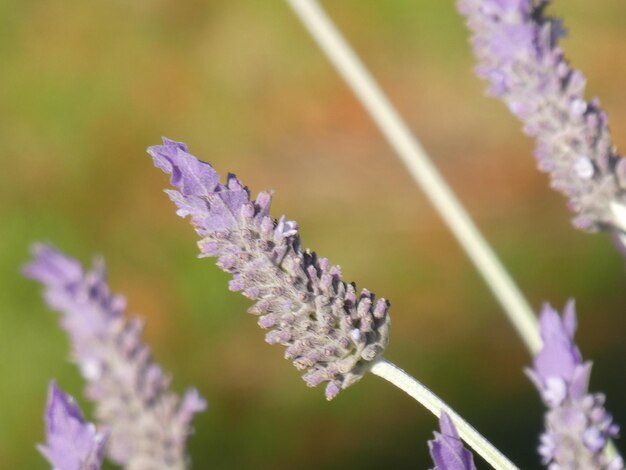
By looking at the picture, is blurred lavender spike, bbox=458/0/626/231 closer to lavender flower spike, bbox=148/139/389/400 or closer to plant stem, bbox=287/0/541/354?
plant stem, bbox=287/0/541/354

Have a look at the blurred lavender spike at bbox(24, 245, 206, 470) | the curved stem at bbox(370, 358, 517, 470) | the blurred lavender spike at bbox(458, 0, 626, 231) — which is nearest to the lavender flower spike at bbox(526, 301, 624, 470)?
the curved stem at bbox(370, 358, 517, 470)

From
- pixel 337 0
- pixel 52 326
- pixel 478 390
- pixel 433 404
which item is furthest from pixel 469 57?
pixel 433 404

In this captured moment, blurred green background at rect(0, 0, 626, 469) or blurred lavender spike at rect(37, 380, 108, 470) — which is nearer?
blurred lavender spike at rect(37, 380, 108, 470)

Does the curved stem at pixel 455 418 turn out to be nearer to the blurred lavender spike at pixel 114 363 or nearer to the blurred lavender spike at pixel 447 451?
the blurred lavender spike at pixel 447 451

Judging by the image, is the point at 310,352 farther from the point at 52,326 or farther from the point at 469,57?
the point at 469,57

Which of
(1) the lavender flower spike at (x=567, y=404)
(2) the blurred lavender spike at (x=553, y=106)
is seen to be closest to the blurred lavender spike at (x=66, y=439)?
(1) the lavender flower spike at (x=567, y=404)

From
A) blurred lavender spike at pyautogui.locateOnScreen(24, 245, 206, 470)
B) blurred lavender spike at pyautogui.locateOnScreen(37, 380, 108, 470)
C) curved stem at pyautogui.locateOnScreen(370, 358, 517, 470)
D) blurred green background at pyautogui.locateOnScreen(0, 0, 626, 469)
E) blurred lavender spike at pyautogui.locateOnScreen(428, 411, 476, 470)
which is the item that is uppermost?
blurred green background at pyautogui.locateOnScreen(0, 0, 626, 469)

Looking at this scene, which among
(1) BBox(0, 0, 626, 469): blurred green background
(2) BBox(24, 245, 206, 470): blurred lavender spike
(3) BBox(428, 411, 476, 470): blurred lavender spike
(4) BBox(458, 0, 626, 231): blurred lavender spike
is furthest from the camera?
(1) BBox(0, 0, 626, 469): blurred green background
